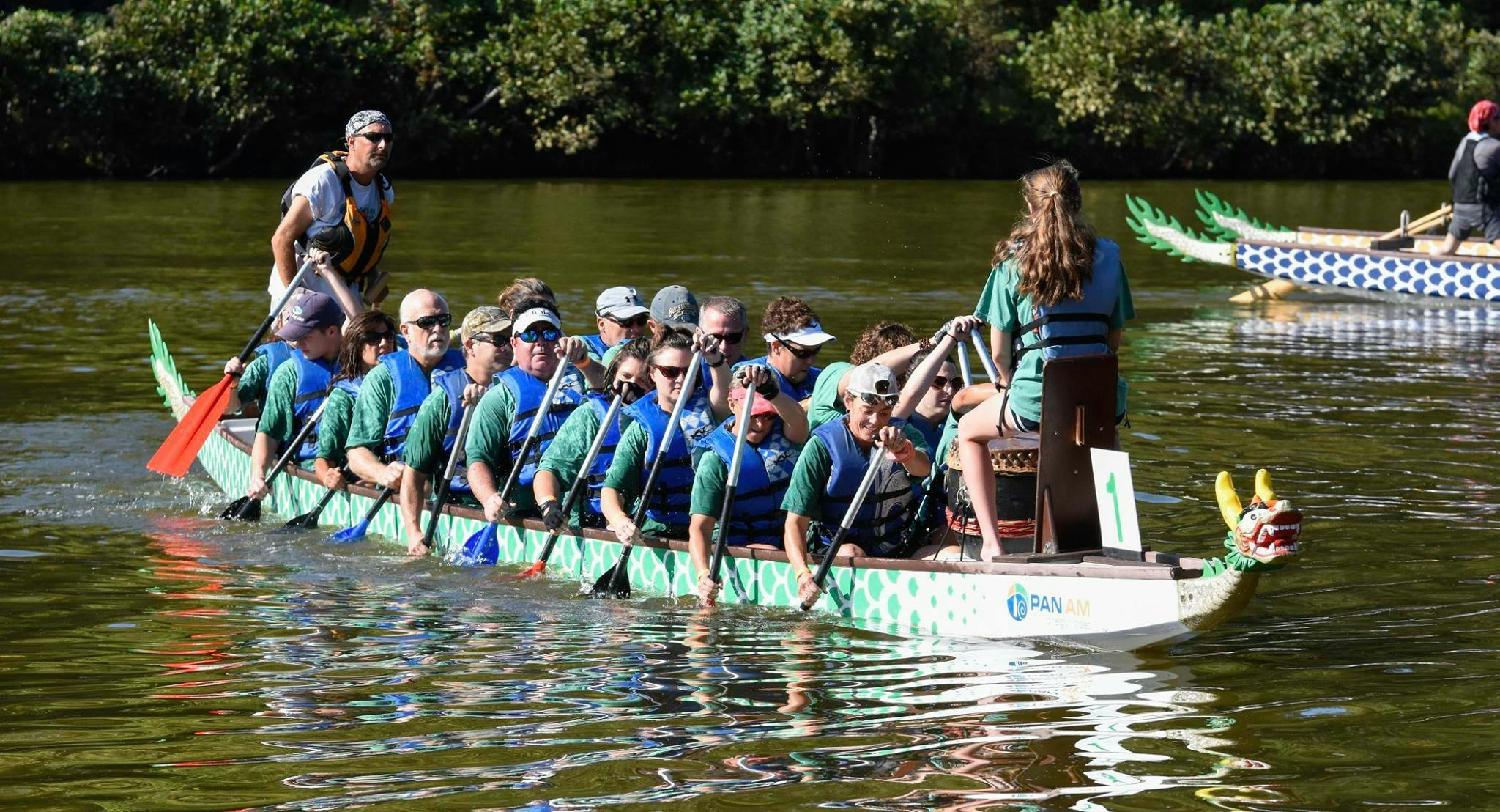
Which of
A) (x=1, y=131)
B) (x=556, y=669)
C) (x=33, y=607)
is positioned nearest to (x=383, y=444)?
(x=33, y=607)

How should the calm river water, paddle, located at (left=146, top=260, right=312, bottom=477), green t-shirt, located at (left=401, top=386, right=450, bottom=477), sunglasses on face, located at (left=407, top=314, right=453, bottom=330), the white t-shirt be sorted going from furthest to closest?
paddle, located at (left=146, top=260, right=312, bottom=477)
the white t-shirt
sunglasses on face, located at (left=407, top=314, right=453, bottom=330)
green t-shirt, located at (left=401, top=386, right=450, bottom=477)
the calm river water

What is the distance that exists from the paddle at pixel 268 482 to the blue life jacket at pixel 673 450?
277 cm

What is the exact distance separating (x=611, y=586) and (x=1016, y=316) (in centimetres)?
248

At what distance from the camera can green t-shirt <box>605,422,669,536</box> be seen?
1026 centimetres

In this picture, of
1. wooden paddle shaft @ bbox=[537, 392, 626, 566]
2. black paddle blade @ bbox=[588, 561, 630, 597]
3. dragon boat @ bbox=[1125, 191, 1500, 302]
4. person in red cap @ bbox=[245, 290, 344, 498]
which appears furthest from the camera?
dragon boat @ bbox=[1125, 191, 1500, 302]

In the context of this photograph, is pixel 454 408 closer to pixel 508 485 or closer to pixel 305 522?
pixel 508 485

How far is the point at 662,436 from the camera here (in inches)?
405

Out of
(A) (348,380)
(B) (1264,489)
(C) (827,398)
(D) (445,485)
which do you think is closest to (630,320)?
(D) (445,485)

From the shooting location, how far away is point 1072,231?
335 inches

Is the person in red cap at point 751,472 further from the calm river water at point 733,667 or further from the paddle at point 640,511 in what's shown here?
the calm river water at point 733,667

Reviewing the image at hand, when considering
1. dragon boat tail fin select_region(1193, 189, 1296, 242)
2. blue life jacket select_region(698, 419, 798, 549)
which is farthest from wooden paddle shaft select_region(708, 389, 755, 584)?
dragon boat tail fin select_region(1193, 189, 1296, 242)

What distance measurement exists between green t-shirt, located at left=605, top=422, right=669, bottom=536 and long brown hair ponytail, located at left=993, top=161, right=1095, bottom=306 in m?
2.28

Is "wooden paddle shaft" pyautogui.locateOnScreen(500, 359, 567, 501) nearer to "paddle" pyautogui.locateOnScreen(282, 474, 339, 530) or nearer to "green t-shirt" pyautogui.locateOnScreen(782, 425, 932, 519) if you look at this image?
"paddle" pyautogui.locateOnScreen(282, 474, 339, 530)

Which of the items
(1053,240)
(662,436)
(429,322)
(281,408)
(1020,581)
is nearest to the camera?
(1053,240)
